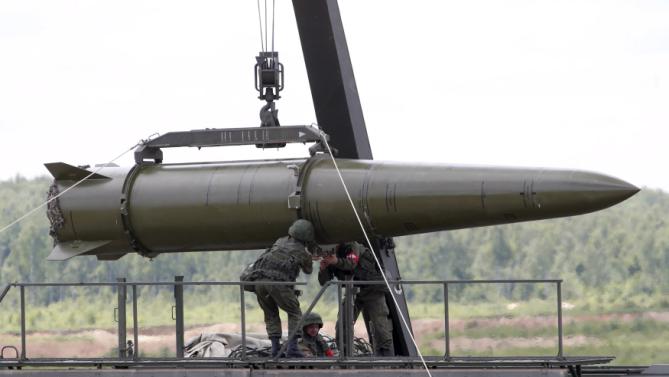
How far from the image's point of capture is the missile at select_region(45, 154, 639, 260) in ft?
→ 47.5

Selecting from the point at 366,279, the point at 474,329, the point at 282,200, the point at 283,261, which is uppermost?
the point at 282,200

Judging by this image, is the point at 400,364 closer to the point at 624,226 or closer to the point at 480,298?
the point at 480,298

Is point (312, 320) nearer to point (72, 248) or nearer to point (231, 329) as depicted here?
point (72, 248)

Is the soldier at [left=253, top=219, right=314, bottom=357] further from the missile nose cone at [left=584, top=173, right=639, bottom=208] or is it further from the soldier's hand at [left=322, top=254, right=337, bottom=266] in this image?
the missile nose cone at [left=584, top=173, right=639, bottom=208]

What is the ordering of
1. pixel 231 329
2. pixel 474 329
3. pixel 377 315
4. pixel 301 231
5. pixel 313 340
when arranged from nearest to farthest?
pixel 301 231 → pixel 313 340 → pixel 377 315 → pixel 474 329 → pixel 231 329

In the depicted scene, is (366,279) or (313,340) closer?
(313,340)

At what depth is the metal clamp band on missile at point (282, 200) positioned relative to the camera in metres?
14.5

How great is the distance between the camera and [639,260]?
28.4m

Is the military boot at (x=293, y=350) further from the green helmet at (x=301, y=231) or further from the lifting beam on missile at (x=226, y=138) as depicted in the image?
the lifting beam on missile at (x=226, y=138)

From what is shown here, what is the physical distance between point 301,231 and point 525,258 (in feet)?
49.8

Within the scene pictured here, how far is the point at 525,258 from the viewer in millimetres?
29703

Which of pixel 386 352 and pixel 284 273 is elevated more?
pixel 284 273

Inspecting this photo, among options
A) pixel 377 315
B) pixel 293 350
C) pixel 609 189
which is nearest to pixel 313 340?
pixel 293 350

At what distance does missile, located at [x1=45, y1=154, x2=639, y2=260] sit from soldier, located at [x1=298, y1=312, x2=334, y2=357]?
2.41 feet
